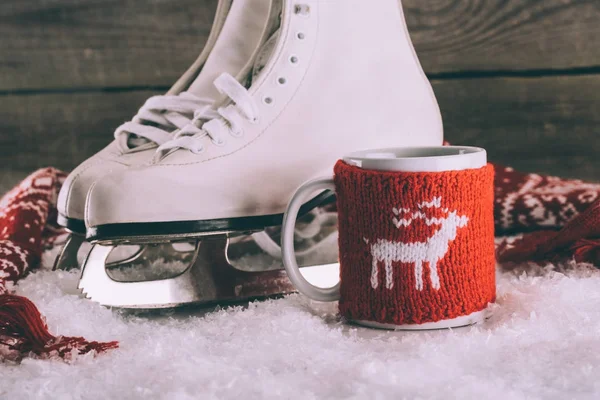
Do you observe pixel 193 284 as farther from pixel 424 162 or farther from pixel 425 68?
pixel 425 68

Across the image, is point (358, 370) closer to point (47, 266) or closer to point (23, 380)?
point (23, 380)

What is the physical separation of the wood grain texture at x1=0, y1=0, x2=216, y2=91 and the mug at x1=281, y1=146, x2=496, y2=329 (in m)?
0.64

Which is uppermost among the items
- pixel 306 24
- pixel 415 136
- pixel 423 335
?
pixel 306 24

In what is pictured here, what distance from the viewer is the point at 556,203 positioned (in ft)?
2.31

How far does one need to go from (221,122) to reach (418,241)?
212 mm

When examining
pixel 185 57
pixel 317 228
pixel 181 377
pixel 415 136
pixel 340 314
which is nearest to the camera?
pixel 181 377

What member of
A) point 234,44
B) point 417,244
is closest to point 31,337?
point 417,244

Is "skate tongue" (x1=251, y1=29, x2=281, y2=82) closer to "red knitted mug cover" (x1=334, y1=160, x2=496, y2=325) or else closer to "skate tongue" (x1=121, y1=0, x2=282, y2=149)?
"skate tongue" (x1=121, y1=0, x2=282, y2=149)

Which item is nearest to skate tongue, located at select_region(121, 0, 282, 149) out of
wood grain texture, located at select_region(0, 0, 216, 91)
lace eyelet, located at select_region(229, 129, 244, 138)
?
lace eyelet, located at select_region(229, 129, 244, 138)

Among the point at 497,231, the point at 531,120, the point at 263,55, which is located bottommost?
the point at 497,231

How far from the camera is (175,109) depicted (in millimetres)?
633

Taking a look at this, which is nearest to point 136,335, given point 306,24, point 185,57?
point 306,24

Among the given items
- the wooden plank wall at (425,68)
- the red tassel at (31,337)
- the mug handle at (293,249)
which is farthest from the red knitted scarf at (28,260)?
the wooden plank wall at (425,68)

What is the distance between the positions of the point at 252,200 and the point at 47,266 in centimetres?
27
